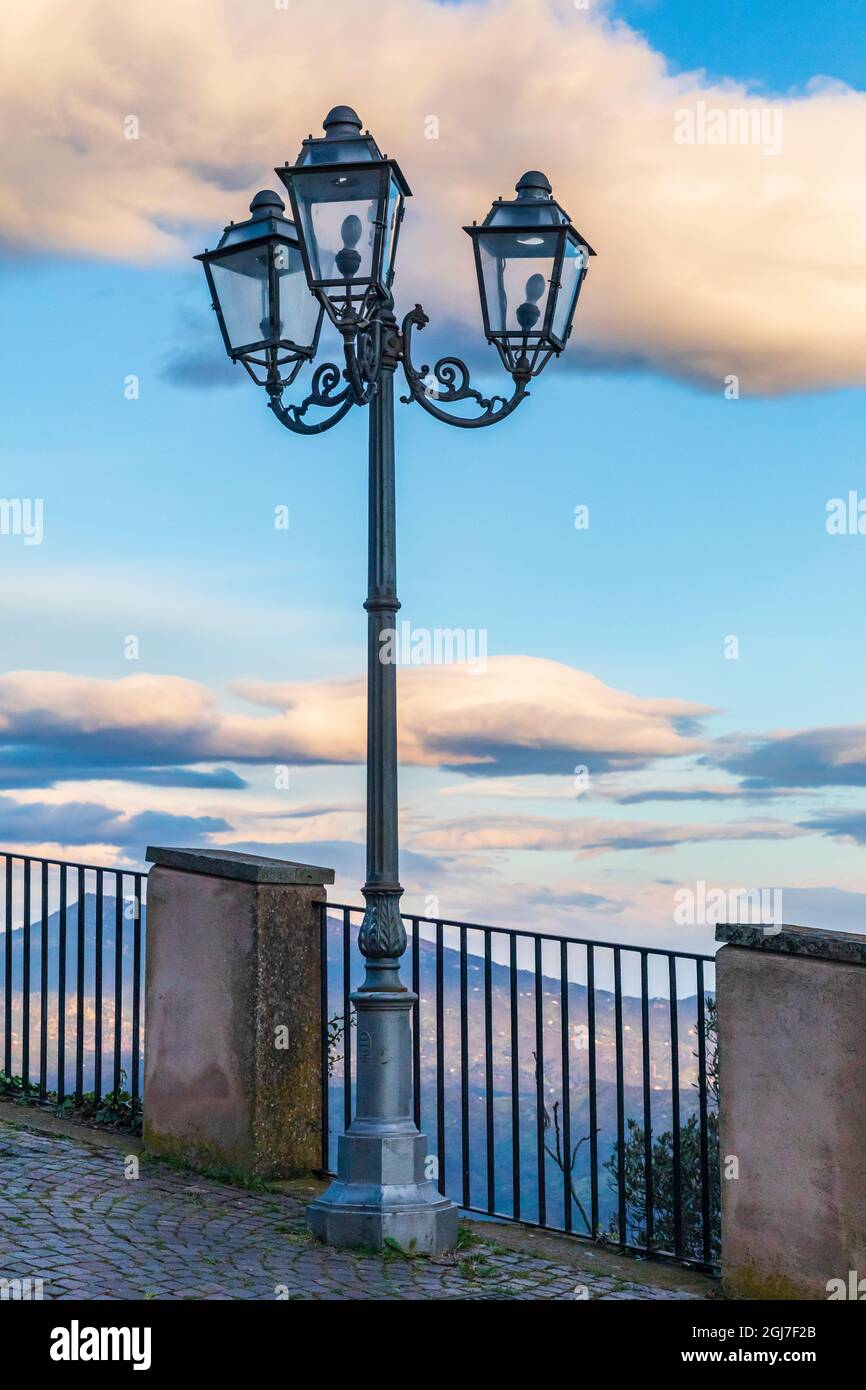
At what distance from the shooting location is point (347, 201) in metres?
6.20

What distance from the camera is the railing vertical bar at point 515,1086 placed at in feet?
22.9

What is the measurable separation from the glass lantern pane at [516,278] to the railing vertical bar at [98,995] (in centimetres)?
439

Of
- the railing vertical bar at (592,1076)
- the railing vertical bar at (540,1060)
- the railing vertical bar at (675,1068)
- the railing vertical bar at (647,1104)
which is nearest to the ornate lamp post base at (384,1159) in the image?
the railing vertical bar at (540,1060)

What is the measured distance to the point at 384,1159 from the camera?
20.5 ft

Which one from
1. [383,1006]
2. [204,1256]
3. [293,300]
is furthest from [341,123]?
[204,1256]

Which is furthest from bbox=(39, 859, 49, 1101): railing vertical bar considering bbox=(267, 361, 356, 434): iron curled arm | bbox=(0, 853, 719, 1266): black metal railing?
bbox=(267, 361, 356, 434): iron curled arm

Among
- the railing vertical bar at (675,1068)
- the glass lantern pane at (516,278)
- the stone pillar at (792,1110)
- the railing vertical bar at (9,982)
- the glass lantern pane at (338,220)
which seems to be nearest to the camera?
the stone pillar at (792,1110)

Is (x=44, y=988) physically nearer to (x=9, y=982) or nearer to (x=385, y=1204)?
(x=9, y=982)

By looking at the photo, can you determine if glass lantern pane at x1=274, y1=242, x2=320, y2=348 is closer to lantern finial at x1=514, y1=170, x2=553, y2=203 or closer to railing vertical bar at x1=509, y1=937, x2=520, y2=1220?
lantern finial at x1=514, y1=170, x2=553, y2=203

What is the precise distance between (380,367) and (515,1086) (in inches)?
139

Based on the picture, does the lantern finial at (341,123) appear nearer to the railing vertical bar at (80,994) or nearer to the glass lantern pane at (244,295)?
the glass lantern pane at (244,295)

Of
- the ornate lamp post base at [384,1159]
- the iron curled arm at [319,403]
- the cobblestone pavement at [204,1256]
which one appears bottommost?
the cobblestone pavement at [204,1256]

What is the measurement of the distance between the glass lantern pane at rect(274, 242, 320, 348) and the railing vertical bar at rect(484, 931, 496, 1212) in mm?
3111

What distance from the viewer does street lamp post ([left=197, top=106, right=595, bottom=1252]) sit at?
20.4 feet
